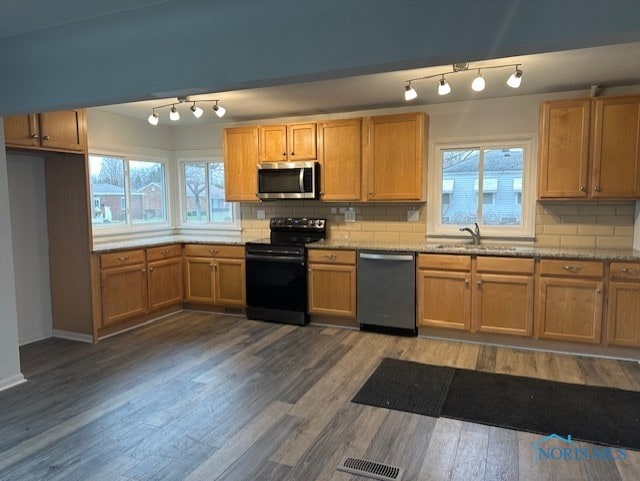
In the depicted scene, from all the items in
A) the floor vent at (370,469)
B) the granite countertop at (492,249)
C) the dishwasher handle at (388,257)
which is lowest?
the floor vent at (370,469)

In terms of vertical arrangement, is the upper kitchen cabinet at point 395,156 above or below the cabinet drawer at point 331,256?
above

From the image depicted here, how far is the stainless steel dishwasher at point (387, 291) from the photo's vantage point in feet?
14.2

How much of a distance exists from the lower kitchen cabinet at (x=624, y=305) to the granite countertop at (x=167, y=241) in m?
3.56

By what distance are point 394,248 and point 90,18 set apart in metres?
3.05

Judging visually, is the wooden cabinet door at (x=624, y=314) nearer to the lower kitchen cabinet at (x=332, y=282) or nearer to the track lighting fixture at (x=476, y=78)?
the track lighting fixture at (x=476, y=78)

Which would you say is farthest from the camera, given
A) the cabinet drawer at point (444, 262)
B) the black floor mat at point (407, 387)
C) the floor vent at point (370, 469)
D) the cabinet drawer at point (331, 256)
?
the cabinet drawer at point (331, 256)

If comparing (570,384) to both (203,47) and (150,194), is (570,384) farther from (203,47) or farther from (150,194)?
(150,194)

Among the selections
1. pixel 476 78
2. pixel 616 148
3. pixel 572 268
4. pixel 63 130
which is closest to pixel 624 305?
pixel 572 268

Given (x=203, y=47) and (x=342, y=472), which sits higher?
(x=203, y=47)

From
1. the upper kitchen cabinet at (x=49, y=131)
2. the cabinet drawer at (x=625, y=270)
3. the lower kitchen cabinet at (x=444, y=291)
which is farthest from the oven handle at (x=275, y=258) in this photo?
the cabinet drawer at (x=625, y=270)

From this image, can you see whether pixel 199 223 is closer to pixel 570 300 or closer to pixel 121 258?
pixel 121 258

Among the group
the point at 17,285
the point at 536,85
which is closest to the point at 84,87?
the point at 17,285

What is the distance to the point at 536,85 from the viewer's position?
397cm

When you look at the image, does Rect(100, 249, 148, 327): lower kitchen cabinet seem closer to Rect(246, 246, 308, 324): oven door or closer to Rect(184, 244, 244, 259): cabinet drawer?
Rect(184, 244, 244, 259): cabinet drawer
